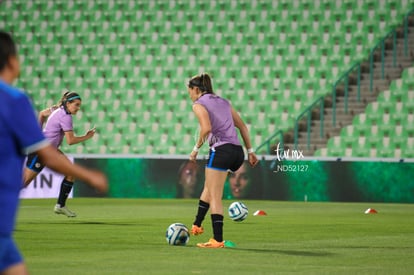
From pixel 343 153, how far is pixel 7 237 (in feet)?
78.1

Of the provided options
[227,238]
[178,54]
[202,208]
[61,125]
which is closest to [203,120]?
[202,208]

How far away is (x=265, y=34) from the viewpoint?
103 ft

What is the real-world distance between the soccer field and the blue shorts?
427 centimetres

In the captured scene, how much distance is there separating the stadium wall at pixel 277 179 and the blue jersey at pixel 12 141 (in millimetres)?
21043

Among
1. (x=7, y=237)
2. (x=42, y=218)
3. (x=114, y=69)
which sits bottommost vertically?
(x=42, y=218)

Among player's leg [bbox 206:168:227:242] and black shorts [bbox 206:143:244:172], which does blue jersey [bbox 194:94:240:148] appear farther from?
player's leg [bbox 206:168:227:242]

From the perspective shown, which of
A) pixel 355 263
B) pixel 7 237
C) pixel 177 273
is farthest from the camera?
pixel 355 263

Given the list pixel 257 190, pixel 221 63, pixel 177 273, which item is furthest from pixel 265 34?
pixel 177 273

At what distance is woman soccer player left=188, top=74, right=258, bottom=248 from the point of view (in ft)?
37.8

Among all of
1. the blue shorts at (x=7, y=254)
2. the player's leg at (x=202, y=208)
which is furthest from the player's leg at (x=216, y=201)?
the blue shorts at (x=7, y=254)

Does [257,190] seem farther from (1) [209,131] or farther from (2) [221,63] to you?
(1) [209,131]

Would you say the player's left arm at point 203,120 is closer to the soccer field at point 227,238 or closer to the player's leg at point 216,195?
the player's leg at point 216,195

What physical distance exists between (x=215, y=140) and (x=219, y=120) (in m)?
0.28

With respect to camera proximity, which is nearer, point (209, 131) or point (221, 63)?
→ point (209, 131)
